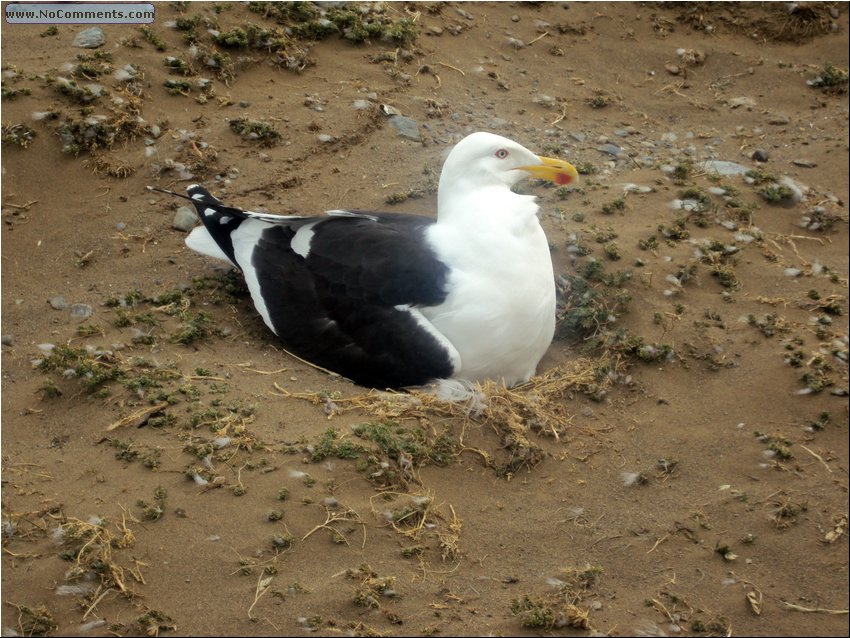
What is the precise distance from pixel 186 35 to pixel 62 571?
18.1ft

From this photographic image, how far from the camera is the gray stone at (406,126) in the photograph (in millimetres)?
8273

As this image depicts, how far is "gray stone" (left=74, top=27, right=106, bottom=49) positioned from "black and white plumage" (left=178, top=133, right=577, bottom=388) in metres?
2.80

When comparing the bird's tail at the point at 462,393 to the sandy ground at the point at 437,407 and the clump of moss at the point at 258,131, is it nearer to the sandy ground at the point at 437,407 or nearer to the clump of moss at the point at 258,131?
the sandy ground at the point at 437,407

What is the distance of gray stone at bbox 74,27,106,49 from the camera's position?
857 cm

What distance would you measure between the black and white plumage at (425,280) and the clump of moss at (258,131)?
1.51 m

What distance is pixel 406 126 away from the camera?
834 cm

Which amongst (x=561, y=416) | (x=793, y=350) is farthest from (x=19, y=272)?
(x=793, y=350)

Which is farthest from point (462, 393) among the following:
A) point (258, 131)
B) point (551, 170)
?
point (258, 131)

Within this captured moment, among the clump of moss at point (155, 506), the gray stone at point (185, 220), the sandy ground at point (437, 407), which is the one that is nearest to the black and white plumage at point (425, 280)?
the sandy ground at point (437, 407)

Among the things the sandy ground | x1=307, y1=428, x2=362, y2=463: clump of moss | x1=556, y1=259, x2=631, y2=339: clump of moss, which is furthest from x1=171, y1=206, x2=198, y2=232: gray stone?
x1=307, y1=428, x2=362, y2=463: clump of moss

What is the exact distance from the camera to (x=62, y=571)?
458 cm

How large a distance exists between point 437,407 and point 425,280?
0.81 m

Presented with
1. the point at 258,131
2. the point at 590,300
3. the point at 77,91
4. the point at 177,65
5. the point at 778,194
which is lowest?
the point at 590,300

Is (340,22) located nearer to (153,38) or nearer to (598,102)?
(153,38)
